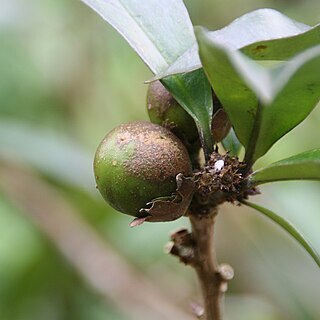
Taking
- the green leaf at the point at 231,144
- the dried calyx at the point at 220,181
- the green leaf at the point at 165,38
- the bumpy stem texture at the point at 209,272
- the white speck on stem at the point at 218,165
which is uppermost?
the green leaf at the point at 165,38

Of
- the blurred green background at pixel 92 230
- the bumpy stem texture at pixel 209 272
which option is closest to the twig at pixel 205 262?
the bumpy stem texture at pixel 209 272

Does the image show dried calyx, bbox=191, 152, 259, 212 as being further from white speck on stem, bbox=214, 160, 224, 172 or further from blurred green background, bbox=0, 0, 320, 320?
blurred green background, bbox=0, 0, 320, 320

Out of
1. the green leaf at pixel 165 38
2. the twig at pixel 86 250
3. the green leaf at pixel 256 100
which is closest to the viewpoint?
the green leaf at pixel 256 100

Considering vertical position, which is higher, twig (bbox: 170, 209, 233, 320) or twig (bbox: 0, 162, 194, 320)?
twig (bbox: 170, 209, 233, 320)

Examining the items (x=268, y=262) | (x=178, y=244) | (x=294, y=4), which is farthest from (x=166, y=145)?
(x=294, y=4)

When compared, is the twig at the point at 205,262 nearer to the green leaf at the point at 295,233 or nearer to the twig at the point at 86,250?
the green leaf at the point at 295,233

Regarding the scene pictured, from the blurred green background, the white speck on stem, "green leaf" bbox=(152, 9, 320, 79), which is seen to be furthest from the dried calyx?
the blurred green background

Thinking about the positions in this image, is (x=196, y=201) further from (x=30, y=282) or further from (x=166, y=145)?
(x=30, y=282)
